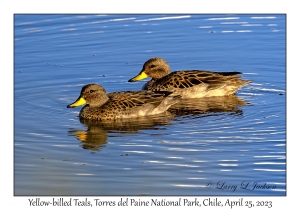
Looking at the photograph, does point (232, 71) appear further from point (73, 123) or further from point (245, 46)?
point (73, 123)

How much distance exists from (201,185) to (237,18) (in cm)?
1131

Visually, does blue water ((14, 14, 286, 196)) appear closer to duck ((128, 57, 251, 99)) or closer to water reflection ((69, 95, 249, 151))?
water reflection ((69, 95, 249, 151))

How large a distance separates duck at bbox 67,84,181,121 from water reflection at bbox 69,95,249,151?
0.39 ft

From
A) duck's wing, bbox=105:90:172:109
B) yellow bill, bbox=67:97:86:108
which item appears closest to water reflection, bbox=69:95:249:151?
duck's wing, bbox=105:90:172:109

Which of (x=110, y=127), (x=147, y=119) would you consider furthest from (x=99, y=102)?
(x=147, y=119)

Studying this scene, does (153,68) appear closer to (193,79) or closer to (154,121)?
(193,79)

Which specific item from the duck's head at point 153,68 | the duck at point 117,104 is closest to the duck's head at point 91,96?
the duck at point 117,104

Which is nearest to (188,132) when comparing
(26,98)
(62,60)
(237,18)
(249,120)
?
(249,120)

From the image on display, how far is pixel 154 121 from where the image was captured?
1468 cm

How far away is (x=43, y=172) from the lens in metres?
11.9

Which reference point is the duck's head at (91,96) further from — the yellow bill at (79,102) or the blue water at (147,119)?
the blue water at (147,119)

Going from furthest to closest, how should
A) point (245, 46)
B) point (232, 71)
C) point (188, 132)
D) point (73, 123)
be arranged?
point (245, 46), point (232, 71), point (73, 123), point (188, 132)
